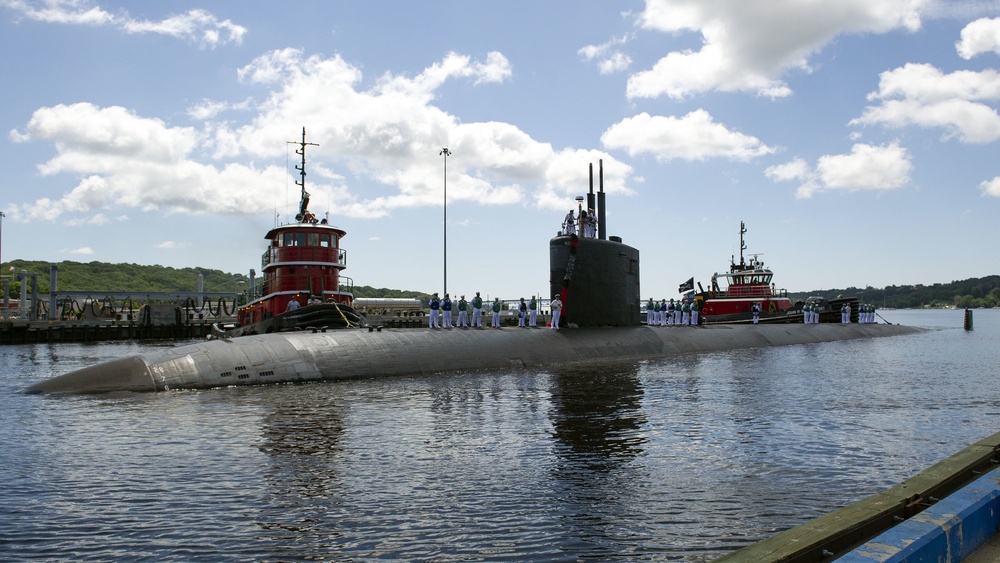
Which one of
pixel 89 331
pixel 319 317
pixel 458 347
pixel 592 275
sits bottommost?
pixel 89 331

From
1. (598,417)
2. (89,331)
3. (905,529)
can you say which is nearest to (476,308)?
(598,417)

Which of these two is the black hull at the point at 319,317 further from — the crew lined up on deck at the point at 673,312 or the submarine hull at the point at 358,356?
the crew lined up on deck at the point at 673,312

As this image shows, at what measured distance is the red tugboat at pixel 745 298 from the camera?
43.5m

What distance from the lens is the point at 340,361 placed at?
17031 mm

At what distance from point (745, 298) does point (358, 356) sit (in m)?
32.7

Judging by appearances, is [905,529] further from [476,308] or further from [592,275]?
[476,308]

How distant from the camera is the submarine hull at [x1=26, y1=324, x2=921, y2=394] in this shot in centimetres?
1492

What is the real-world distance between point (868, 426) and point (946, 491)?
23.1ft

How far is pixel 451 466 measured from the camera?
8.66m

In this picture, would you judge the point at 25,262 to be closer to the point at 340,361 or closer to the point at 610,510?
the point at 340,361

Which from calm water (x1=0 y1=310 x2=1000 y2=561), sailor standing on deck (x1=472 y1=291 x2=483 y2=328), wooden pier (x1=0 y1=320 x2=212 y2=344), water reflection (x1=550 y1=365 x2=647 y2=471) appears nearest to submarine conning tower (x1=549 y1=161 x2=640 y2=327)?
sailor standing on deck (x1=472 y1=291 x2=483 y2=328)

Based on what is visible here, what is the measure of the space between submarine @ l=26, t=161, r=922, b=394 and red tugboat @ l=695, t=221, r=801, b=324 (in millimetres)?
16054

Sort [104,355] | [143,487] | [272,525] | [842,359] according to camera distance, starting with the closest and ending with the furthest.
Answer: [272,525] → [143,487] → [842,359] → [104,355]

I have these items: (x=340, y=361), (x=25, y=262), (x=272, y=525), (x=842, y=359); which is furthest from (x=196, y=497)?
(x=25, y=262)
